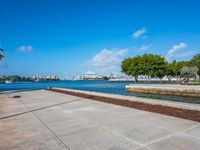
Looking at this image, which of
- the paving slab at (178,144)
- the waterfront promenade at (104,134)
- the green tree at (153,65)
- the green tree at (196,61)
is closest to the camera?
the paving slab at (178,144)

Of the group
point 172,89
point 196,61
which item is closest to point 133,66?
point 196,61

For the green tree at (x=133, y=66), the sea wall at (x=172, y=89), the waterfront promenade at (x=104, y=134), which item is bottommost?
the sea wall at (x=172, y=89)

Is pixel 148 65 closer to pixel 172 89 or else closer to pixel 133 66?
pixel 133 66

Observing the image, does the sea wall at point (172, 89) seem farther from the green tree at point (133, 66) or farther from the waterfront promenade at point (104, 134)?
the green tree at point (133, 66)

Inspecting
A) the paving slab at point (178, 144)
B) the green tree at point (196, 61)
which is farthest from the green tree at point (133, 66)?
the paving slab at point (178, 144)

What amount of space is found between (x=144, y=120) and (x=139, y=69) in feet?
207

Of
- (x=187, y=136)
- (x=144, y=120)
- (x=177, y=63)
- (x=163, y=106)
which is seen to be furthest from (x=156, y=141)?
(x=177, y=63)

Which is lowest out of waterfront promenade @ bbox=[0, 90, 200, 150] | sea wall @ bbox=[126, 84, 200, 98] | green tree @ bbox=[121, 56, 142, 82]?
sea wall @ bbox=[126, 84, 200, 98]

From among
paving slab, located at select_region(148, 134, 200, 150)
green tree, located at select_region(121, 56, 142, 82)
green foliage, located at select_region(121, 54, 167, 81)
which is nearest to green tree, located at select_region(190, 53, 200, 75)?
green foliage, located at select_region(121, 54, 167, 81)

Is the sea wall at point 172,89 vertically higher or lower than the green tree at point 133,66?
lower

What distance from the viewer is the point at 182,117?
7137 millimetres

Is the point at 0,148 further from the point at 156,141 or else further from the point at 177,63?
the point at 177,63

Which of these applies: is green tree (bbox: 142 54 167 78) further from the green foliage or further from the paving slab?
the paving slab

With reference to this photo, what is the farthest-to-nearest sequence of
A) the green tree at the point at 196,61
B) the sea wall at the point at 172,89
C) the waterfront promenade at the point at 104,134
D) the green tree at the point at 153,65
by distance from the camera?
the green tree at the point at 153,65, the green tree at the point at 196,61, the sea wall at the point at 172,89, the waterfront promenade at the point at 104,134
